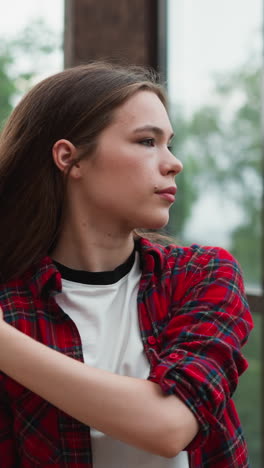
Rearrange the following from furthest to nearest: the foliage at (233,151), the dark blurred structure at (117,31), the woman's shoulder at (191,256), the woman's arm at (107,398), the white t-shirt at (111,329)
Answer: the dark blurred structure at (117,31), the foliage at (233,151), the woman's shoulder at (191,256), the white t-shirt at (111,329), the woman's arm at (107,398)

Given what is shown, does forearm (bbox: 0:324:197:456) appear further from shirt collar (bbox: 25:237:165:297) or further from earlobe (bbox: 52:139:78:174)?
earlobe (bbox: 52:139:78:174)

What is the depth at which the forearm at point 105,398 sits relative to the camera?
40.8 inches

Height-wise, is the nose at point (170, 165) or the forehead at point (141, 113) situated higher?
the forehead at point (141, 113)

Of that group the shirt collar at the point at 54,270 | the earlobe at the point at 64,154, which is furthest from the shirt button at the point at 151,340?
the earlobe at the point at 64,154

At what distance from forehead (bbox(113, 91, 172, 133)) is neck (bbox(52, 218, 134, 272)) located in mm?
218

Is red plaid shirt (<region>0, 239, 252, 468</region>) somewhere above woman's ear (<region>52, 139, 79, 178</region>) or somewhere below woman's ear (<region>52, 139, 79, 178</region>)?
below

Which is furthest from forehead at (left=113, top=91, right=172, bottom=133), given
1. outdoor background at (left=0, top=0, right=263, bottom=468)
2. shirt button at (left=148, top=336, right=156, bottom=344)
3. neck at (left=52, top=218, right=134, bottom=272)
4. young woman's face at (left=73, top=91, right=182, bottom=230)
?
outdoor background at (left=0, top=0, right=263, bottom=468)

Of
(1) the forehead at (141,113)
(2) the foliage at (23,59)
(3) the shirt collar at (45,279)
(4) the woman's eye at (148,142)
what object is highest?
(1) the forehead at (141,113)

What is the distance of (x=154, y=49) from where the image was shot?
270 cm

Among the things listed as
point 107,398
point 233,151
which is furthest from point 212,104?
point 107,398

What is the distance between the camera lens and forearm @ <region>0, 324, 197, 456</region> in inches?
40.8

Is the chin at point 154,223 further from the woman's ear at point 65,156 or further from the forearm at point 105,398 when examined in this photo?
the forearm at point 105,398

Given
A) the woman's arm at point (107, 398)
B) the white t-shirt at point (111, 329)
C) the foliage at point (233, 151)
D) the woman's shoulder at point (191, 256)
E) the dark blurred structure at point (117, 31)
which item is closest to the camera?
the woman's arm at point (107, 398)

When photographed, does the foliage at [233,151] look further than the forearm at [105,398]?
Yes
